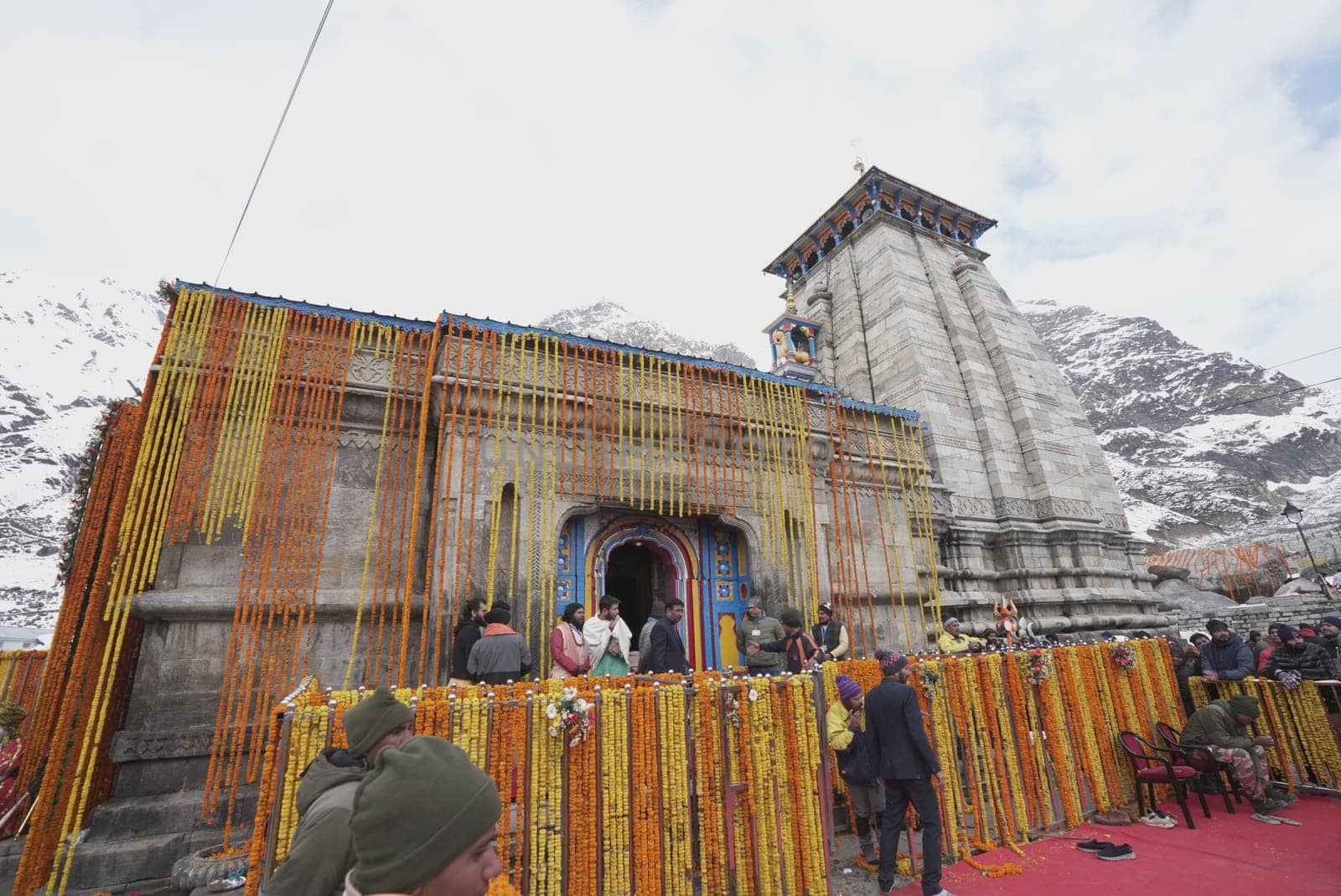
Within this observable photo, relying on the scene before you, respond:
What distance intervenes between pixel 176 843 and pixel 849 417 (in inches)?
400

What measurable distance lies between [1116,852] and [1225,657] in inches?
150

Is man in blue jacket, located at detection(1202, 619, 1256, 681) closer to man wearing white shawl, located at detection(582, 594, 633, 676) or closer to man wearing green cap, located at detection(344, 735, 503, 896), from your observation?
man wearing white shawl, located at detection(582, 594, 633, 676)

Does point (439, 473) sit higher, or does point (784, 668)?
point (439, 473)

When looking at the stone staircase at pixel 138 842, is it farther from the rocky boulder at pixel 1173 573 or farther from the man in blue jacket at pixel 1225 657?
the rocky boulder at pixel 1173 573

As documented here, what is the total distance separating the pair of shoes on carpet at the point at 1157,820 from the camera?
5.60m

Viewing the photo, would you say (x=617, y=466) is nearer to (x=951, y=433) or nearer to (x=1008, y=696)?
(x=1008, y=696)

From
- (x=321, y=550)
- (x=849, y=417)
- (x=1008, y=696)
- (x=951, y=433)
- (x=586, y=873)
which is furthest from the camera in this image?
(x=951, y=433)

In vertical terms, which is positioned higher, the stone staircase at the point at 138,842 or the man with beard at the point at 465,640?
the man with beard at the point at 465,640

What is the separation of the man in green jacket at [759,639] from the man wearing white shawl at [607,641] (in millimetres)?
1633

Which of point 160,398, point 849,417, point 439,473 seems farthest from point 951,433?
point 160,398

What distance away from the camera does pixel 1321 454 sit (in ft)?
193

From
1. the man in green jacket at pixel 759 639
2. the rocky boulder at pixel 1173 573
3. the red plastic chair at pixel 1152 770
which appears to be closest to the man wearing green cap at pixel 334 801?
the man in green jacket at pixel 759 639

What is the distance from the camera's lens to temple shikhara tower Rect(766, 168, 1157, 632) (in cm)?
1274

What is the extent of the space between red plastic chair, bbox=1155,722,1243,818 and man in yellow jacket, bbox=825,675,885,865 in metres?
3.50
